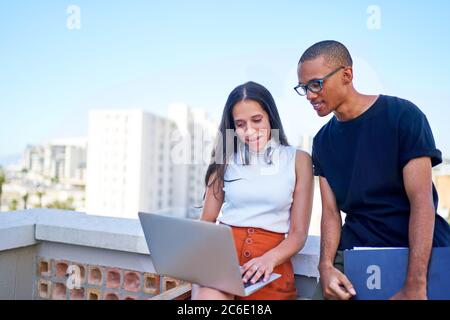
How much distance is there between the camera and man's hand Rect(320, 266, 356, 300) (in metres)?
1.22

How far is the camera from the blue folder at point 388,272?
3.84ft

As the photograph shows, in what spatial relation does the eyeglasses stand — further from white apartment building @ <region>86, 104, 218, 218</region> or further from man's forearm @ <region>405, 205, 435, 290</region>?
white apartment building @ <region>86, 104, 218, 218</region>

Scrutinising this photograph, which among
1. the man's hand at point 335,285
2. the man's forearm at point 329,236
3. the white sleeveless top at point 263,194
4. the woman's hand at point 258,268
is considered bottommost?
the man's hand at point 335,285

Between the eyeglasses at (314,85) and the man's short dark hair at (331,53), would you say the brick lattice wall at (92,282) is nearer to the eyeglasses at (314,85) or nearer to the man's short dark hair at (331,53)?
the eyeglasses at (314,85)

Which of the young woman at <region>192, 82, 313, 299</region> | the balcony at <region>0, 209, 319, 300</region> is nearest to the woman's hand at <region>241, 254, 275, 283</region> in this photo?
the young woman at <region>192, 82, 313, 299</region>

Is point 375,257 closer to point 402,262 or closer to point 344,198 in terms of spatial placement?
point 402,262

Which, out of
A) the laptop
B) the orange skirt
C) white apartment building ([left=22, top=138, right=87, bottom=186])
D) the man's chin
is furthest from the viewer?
white apartment building ([left=22, top=138, right=87, bottom=186])

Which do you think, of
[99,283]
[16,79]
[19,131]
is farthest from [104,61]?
[99,283]

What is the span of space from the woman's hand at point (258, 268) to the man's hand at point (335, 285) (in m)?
0.17

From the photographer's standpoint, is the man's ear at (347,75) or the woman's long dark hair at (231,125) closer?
the man's ear at (347,75)

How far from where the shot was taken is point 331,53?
1.39 metres

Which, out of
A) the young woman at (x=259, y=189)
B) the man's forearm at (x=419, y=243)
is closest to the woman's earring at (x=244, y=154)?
the young woman at (x=259, y=189)

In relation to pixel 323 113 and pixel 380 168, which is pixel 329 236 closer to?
pixel 380 168
